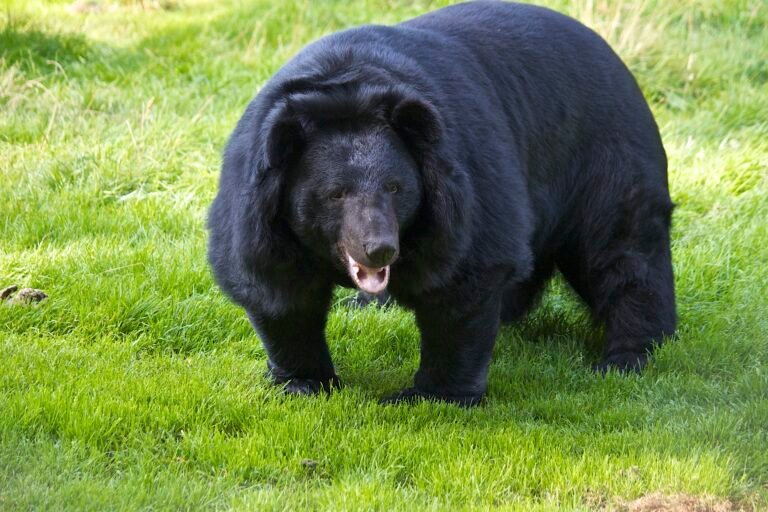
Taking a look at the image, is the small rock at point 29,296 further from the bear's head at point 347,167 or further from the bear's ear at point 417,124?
the bear's ear at point 417,124

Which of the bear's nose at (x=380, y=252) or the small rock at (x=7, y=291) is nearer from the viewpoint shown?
the bear's nose at (x=380, y=252)

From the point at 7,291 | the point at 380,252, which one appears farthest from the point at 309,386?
the point at 7,291

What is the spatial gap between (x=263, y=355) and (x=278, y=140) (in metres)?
1.68

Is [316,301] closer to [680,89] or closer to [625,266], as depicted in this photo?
[625,266]

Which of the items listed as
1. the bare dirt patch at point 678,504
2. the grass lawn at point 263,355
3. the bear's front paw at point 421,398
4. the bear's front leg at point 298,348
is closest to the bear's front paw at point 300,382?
the bear's front leg at point 298,348

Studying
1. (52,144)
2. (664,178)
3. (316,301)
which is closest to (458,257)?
(316,301)

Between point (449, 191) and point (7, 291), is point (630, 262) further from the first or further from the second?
point (7, 291)

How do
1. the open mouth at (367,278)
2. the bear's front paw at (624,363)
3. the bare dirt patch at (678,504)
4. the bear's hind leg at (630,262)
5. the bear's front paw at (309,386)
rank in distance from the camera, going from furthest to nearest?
the bear's hind leg at (630,262) → the bear's front paw at (624,363) → the bear's front paw at (309,386) → the open mouth at (367,278) → the bare dirt patch at (678,504)

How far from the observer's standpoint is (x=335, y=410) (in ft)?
15.3

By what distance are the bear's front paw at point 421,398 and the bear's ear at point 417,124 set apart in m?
1.20

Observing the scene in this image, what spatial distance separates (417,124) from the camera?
424 cm

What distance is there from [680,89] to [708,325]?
12.4 feet

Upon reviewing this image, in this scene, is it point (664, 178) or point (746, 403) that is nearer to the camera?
point (746, 403)

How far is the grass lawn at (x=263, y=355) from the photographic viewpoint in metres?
4.03
